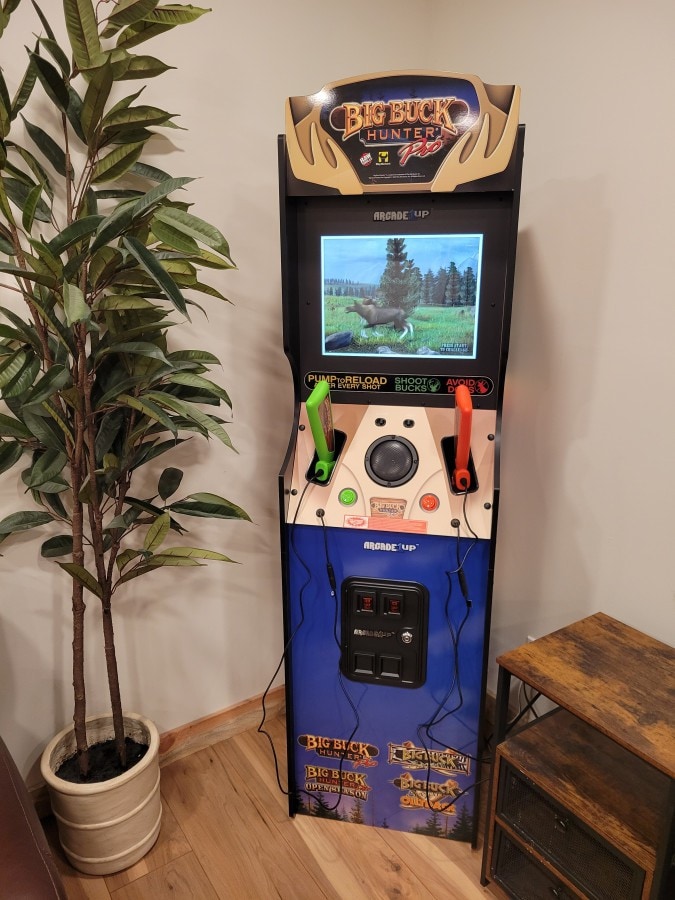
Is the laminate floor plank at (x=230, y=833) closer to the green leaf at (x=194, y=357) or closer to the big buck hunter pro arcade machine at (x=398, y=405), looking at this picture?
the big buck hunter pro arcade machine at (x=398, y=405)

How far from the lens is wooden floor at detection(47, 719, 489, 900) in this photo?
5.38 feet

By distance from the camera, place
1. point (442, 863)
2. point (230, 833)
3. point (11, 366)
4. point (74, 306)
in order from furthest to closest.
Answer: point (230, 833), point (442, 863), point (11, 366), point (74, 306)

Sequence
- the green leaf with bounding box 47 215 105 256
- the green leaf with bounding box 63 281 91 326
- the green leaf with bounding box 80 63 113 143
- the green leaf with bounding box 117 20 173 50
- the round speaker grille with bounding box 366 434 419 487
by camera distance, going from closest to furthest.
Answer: the green leaf with bounding box 63 281 91 326
the green leaf with bounding box 47 215 105 256
the green leaf with bounding box 80 63 113 143
the green leaf with bounding box 117 20 173 50
the round speaker grille with bounding box 366 434 419 487

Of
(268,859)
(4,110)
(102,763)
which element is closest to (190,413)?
(4,110)

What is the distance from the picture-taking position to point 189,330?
184 cm

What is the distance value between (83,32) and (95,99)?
13 cm

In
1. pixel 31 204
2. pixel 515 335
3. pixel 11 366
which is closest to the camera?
pixel 31 204

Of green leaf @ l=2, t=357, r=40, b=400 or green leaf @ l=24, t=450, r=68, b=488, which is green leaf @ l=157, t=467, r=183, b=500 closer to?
green leaf @ l=24, t=450, r=68, b=488

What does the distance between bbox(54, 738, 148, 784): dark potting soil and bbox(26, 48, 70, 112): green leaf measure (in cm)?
168

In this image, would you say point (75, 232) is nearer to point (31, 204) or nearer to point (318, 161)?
point (31, 204)

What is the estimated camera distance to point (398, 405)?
1.60 metres

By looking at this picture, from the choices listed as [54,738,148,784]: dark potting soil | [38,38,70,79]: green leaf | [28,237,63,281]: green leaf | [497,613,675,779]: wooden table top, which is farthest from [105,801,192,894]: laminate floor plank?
[38,38,70,79]: green leaf

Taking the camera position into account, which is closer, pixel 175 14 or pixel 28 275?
pixel 28 275

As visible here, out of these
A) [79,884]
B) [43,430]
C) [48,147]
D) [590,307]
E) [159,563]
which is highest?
[48,147]
